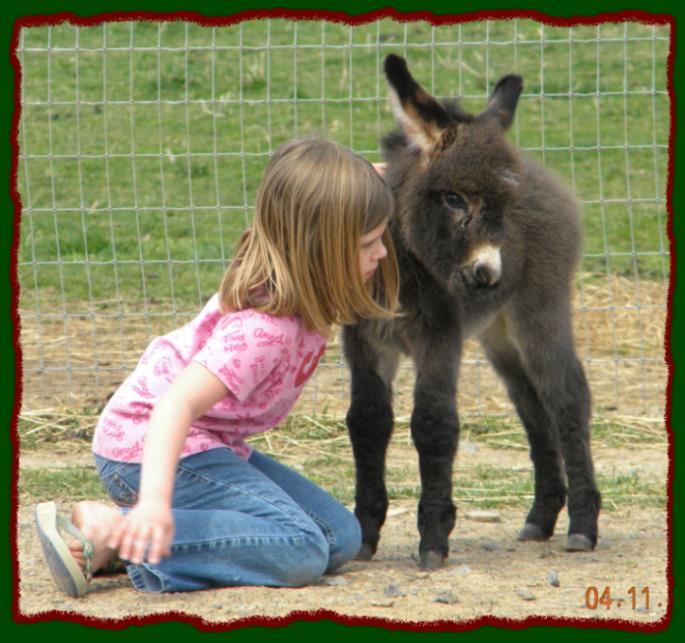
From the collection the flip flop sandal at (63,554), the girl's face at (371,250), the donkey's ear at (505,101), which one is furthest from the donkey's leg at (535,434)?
the flip flop sandal at (63,554)

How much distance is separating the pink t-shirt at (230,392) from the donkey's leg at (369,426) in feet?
1.37

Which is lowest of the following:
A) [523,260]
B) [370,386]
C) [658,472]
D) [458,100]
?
[658,472]

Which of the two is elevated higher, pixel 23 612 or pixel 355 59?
pixel 355 59

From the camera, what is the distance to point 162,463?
11.8ft

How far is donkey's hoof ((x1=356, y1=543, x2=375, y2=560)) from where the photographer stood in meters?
4.65

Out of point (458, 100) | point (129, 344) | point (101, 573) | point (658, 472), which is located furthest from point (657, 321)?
point (101, 573)

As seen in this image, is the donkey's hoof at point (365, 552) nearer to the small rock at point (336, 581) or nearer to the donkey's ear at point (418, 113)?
the small rock at point (336, 581)

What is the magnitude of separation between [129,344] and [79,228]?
1953 mm

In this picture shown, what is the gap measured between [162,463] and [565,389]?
6.39 feet

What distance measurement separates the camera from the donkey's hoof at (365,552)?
4648 mm

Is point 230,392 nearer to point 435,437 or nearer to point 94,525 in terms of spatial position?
point 94,525

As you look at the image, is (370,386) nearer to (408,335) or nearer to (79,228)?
(408,335)

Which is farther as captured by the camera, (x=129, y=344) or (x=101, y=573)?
(x=129, y=344)

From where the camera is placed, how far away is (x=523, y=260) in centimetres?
486
